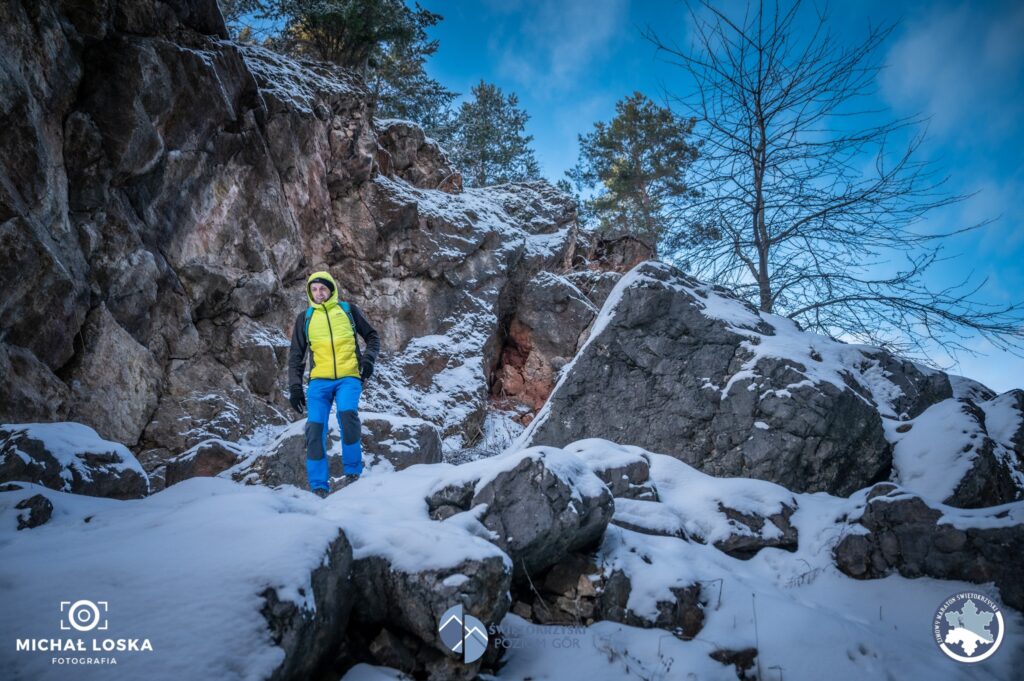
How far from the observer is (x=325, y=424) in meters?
5.31

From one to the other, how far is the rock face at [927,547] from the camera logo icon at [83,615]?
181 inches

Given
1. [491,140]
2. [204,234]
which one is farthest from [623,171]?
[204,234]

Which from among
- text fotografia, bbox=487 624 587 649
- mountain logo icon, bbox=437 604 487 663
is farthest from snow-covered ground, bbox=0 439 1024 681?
mountain logo icon, bbox=437 604 487 663

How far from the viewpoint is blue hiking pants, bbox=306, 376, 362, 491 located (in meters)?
4.98

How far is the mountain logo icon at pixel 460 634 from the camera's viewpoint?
258cm

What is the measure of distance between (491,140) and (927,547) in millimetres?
22718

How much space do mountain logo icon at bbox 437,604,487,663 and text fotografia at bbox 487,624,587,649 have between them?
0.28 meters

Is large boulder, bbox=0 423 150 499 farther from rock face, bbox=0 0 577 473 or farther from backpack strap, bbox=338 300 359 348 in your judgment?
rock face, bbox=0 0 577 473

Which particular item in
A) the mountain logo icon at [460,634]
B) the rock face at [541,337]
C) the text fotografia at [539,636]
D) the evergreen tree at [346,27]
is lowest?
the text fotografia at [539,636]

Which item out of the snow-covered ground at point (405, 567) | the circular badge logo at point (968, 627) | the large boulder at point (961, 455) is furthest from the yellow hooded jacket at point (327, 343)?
the large boulder at point (961, 455)

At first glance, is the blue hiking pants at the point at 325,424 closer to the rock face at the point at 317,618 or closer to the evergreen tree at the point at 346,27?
the rock face at the point at 317,618

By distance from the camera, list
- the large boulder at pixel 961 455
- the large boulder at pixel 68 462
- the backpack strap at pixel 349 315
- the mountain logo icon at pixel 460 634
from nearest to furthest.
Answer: the mountain logo icon at pixel 460 634 < the large boulder at pixel 68 462 < the large boulder at pixel 961 455 < the backpack strap at pixel 349 315

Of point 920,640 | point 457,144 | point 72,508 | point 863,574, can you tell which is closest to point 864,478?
point 863,574

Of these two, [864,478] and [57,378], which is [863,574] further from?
[57,378]
